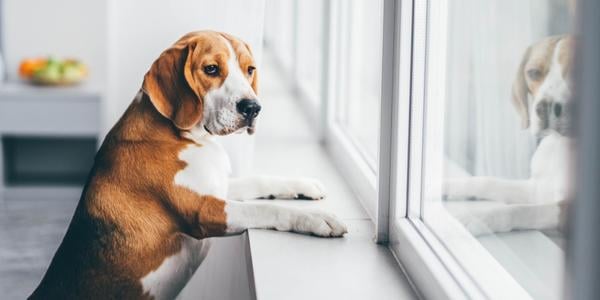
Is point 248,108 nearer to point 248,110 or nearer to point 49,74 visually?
point 248,110

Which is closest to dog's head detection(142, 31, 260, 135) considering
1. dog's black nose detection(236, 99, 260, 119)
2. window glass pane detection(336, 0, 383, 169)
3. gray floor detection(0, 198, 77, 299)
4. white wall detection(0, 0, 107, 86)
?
dog's black nose detection(236, 99, 260, 119)

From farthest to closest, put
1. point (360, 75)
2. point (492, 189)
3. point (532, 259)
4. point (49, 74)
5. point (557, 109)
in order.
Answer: point (49, 74) < point (360, 75) < point (492, 189) < point (532, 259) < point (557, 109)

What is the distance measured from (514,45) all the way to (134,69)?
69cm

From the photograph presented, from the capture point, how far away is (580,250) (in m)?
0.65

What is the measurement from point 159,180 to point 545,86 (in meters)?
0.62

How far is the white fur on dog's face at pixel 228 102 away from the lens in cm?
125

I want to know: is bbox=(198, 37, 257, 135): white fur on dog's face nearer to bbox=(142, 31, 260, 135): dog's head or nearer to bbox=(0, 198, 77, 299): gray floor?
bbox=(142, 31, 260, 135): dog's head

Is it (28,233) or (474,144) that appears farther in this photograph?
(28,233)

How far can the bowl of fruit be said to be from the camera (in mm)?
3711

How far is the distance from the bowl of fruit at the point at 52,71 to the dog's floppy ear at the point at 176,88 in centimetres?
259

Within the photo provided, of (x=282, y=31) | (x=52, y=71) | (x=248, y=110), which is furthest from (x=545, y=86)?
(x=282, y=31)

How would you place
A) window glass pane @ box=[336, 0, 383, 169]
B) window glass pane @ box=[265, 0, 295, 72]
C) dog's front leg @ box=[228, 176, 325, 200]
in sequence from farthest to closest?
window glass pane @ box=[265, 0, 295, 72]
window glass pane @ box=[336, 0, 383, 169]
dog's front leg @ box=[228, 176, 325, 200]

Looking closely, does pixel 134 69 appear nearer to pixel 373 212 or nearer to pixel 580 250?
pixel 373 212

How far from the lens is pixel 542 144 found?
0.87 meters
